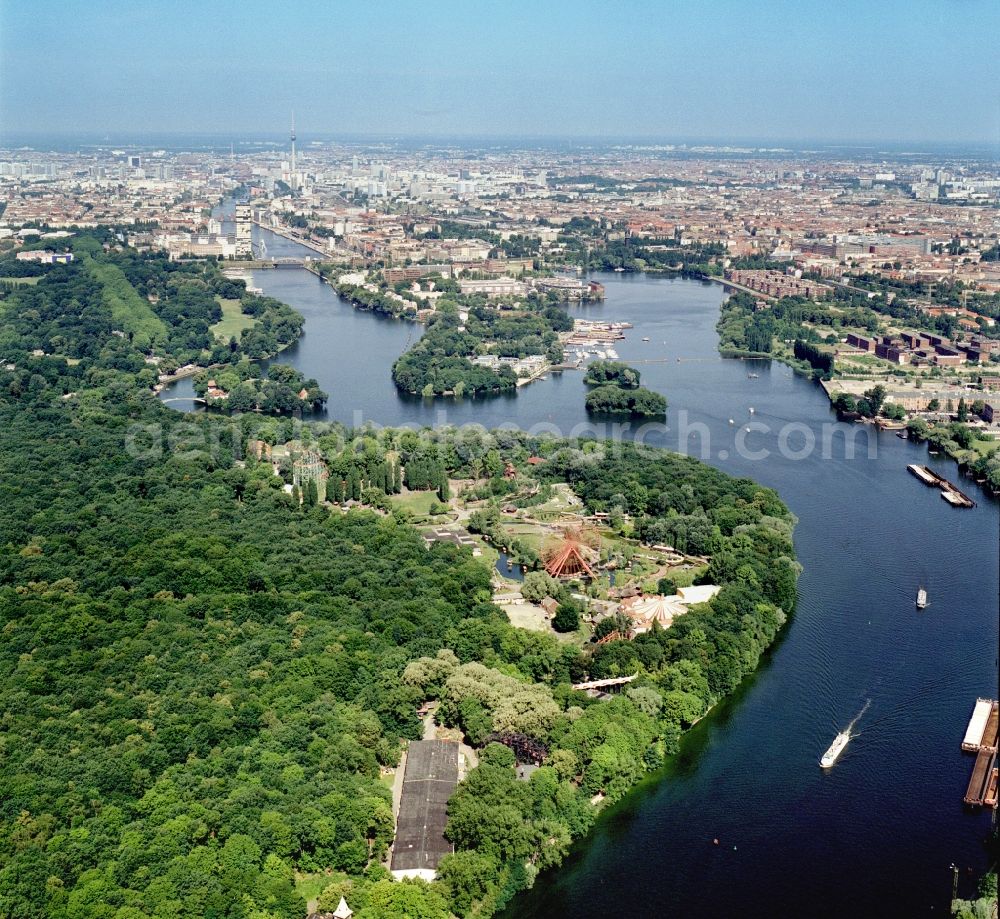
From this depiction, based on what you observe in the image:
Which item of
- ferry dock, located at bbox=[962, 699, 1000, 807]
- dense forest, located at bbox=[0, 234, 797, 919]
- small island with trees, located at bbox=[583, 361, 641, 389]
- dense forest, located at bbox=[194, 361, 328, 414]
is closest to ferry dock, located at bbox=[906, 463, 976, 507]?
dense forest, located at bbox=[0, 234, 797, 919]

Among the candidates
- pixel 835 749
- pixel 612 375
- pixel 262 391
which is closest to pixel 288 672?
pixel 835 749

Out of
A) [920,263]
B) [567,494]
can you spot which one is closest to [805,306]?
[920,263]

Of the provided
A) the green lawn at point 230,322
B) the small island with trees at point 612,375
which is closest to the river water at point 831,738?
the small island with trees at point 612,375

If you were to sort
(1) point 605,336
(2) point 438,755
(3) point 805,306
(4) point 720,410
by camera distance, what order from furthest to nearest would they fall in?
(3) point 805,306 → (1) point 605,336 → (4) point 720,410 → (2) point 438,755

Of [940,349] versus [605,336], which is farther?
[605,336]

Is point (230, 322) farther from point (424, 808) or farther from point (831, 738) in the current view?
point (424, 808)

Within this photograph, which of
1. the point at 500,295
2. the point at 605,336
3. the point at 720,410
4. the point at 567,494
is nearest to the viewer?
the point at 567,494

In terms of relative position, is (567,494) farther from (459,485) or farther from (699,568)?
(699,568)
